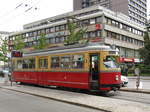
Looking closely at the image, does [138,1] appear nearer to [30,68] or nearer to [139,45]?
[139,45]

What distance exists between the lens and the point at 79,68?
14352mm

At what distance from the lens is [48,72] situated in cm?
1703

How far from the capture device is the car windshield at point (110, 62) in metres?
13.3

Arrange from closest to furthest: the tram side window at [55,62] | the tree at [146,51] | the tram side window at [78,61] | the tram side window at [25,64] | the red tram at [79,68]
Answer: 1. the red tram at [79,68]
2. the tram side window at [78,61]
3. the tram side window at [55,62]
4. the tram side window at [25,64]
5. the tree at [146,51]

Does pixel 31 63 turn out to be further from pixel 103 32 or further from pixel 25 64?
pixel 103 32

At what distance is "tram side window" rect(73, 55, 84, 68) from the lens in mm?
14225

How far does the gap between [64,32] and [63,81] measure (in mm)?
47341

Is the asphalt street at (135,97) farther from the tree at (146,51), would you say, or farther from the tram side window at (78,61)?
the tree at (146,51)

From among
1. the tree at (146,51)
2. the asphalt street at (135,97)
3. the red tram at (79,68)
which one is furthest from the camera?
the tree at (146,51)

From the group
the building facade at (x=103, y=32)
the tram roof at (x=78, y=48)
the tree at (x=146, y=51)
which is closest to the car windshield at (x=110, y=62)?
the tram roof at (x=78, y=48)

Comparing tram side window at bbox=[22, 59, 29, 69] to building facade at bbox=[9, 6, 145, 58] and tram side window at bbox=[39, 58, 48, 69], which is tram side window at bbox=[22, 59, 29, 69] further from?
building facade at bbox=[9, 6, 145, 58]

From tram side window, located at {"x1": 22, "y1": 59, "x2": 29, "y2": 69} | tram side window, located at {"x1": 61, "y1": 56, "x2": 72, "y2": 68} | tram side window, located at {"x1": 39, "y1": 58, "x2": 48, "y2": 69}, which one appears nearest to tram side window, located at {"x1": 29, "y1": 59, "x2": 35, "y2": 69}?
tram side window, located at {"x1": 22, "y1": 59, "x2": 29, "y2": 69}

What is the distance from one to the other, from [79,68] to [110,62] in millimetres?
2053

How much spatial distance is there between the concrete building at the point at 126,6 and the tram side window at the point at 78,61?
9211 cm
